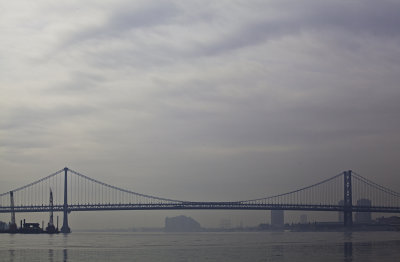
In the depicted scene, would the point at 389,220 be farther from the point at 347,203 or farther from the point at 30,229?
the point at 30,229

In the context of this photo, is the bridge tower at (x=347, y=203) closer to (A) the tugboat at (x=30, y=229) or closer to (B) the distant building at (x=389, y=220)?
(B) the distant building at (x=389, y=220)

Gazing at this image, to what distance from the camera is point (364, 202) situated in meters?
145

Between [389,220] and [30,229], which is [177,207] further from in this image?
[389,220]

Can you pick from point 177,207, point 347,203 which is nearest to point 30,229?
point 177,207

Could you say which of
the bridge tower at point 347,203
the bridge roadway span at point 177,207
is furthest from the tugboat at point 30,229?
the bridge tower at point 347,203

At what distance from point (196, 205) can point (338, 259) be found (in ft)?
257

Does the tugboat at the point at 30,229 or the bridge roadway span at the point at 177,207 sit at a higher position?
the bridge roadway span at the point at 177,207

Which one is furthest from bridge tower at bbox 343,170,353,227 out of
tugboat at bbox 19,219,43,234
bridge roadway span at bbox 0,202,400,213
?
tugboat at bbox 19,219,43,234

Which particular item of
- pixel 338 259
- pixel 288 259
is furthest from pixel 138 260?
pixel 338 259

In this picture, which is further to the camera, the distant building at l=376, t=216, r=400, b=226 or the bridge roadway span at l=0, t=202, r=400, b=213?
the distant building at l=376, t=216, r=400, b=226

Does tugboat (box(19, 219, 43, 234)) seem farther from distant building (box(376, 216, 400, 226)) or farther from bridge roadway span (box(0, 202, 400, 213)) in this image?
distant building (box(376, 216, 400, 226))

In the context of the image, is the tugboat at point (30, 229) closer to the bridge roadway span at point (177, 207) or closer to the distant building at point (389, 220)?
the bridge roadway span at point (177, 207)

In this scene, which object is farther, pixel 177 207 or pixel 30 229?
pixel 30 229

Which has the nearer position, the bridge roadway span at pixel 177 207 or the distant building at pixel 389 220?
the bridge roadway span at pixel 177 207
